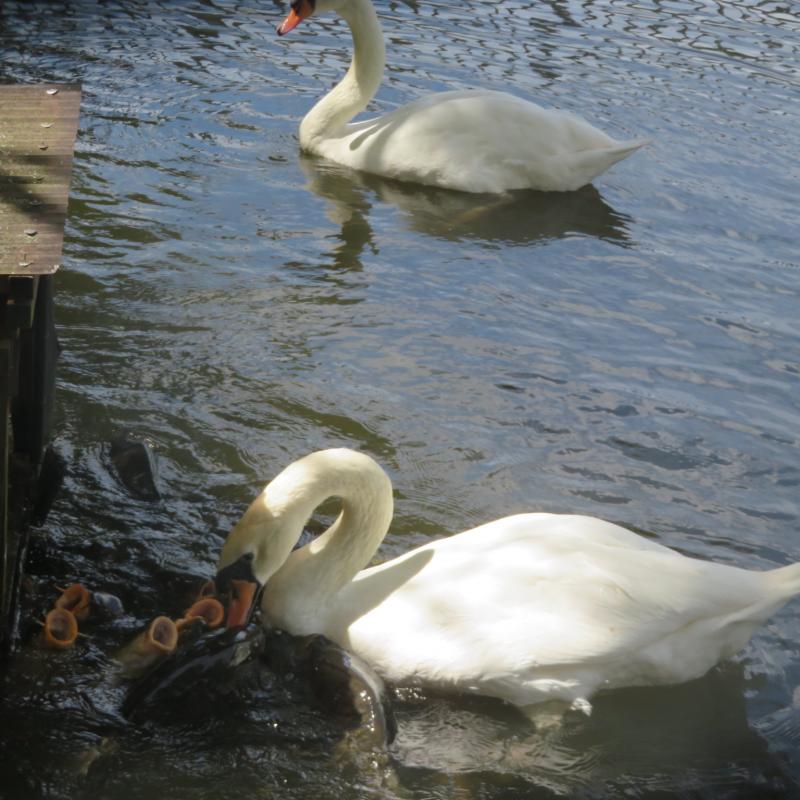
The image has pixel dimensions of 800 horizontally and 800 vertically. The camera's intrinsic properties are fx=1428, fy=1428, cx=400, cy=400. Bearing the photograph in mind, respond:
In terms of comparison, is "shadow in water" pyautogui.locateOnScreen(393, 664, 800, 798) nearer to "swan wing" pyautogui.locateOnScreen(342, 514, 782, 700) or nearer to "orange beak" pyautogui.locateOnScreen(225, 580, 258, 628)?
"swan wing" pyautogui.locateOnScreen(342, 514, 782, 700)

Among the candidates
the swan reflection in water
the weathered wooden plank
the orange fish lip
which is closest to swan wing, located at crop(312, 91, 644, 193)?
the swan reflection in water

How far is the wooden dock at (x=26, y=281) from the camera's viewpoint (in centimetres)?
395

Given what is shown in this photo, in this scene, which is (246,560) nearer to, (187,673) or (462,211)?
(187,673)

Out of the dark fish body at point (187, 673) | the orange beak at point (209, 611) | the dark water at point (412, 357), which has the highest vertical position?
the dark fish body at point (187, 673)

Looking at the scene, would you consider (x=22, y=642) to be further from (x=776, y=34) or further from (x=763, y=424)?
(x=776, y=34)

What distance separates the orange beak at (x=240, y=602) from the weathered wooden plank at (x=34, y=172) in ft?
4.61

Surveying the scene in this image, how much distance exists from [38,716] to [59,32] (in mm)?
8564

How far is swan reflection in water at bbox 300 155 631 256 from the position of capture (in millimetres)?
9102

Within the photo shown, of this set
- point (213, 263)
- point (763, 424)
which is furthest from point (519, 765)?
point (213, 263)

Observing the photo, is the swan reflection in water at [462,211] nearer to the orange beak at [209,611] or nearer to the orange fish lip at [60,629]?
the orange beak at [209,611]

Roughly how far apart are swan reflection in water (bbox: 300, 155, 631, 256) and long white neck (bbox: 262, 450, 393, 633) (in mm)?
3784

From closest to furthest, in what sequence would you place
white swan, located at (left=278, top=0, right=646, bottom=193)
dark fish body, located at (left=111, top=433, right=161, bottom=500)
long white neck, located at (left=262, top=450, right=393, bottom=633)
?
long white neck, located at (left=262, top=450, right=393, bottom=633)
dark fish body, located at (left=111, top=433, right=161, bottom=500)
white swan, located at (left=278, top=0, right=646, bottom=193)

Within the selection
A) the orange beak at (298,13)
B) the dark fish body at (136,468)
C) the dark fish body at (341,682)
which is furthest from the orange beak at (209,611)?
the orange beak at (298,13)

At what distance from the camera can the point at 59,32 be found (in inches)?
464
